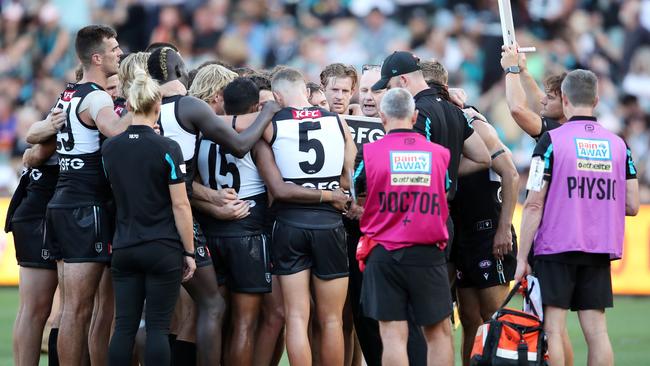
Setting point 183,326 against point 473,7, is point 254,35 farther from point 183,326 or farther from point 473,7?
point 183,326

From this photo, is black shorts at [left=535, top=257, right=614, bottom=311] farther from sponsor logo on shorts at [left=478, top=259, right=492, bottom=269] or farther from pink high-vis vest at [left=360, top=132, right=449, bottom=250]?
sponsor logo on shorts at [left=478, top=259, right=492, bottom=269]

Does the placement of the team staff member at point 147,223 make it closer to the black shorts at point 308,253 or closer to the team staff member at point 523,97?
the black shorts at point 308,253

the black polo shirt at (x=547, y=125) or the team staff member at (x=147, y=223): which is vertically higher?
the black polo shirt at (x=547, y=125)

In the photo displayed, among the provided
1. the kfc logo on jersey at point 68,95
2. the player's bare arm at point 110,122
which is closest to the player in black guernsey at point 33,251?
the kfc logo on jersey at point 68,95

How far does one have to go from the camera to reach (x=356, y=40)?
19531 millimetres

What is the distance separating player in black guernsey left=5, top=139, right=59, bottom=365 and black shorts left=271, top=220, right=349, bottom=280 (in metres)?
1.89

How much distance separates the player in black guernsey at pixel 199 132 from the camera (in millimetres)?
8695

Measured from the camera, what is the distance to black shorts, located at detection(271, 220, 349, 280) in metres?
8.88

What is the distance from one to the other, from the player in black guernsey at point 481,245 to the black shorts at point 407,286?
4.95 ft

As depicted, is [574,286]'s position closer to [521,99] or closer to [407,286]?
[407,286]

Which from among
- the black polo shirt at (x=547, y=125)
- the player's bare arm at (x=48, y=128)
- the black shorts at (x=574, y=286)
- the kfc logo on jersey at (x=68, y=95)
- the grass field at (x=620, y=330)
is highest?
the kfc logo on jersey at (x=68, y=95)

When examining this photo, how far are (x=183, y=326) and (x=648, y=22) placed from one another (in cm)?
1205

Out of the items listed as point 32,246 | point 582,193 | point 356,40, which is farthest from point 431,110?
point 356,40

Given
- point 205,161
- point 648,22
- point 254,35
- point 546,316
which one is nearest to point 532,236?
point 546,316
